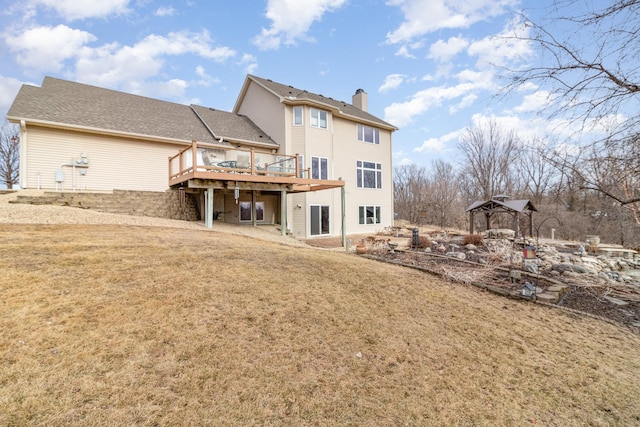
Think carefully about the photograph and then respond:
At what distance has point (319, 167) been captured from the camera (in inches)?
630

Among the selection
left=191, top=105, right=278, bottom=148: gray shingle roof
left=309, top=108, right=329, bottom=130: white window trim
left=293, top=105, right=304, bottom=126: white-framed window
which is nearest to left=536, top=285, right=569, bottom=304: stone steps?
left=309, top=108, right=329, bottom=130: white window trim

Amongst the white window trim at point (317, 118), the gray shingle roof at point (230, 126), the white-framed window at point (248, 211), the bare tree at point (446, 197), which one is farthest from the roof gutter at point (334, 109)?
the bare tree at point (446, 197)

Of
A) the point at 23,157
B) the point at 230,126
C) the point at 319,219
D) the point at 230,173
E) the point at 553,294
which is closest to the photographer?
the point at 553,294

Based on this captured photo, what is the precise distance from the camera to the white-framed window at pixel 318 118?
15.6 m

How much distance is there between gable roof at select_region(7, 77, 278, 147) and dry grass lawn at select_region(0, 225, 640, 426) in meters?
8.22

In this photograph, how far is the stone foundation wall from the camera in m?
9.73

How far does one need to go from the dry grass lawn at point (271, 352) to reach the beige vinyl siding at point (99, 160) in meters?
7.46

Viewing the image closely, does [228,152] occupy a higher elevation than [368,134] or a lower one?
lower

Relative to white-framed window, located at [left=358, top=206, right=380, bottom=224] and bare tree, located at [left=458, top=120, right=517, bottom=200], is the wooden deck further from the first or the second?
bare tree, located at [left=458, top=120, right=517, bottom=200]

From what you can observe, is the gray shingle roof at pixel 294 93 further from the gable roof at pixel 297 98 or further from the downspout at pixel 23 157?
the downspout at pixel 23 157

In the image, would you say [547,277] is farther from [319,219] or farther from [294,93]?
[294,93]

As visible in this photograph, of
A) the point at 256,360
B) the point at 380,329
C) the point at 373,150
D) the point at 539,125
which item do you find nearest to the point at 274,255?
the point at 380,329

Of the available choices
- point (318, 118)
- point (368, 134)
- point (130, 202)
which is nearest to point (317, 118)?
point (318, 118)

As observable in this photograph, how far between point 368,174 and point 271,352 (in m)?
16.5
